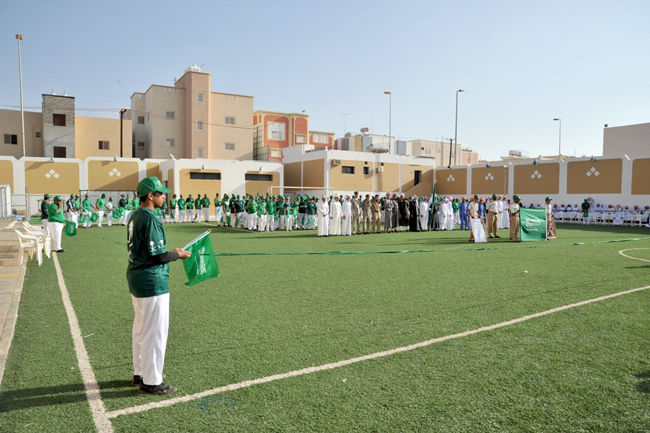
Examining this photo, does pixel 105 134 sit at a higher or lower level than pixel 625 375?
higher

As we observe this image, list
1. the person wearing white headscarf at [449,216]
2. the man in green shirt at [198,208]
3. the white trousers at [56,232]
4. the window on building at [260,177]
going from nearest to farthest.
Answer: the white trousers at [56,232] → the person wearing white headscarf at [449,216] → the man in green shirt at [198,208] → the window on building at [260,177]

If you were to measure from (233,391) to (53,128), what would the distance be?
A: 4208 cm

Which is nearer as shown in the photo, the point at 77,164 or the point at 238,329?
the point at 238,329

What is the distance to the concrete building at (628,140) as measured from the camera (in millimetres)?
39688

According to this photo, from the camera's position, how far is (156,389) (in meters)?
3.79

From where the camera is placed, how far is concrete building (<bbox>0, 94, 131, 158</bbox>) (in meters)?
38.2

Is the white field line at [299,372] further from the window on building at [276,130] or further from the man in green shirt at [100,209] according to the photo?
the window on building at [276,130]

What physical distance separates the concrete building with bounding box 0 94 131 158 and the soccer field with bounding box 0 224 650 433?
115ft

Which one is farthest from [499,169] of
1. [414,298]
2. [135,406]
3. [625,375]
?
[135,406]

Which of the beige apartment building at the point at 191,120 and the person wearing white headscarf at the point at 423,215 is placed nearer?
the person wearing white headscarf at the point at 423,215

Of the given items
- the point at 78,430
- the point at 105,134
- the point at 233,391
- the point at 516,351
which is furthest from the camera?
the point at 105,134

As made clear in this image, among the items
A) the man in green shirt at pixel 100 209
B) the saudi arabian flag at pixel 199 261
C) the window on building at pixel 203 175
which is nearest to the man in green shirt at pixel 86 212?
the man in green shirt at pixel 100 209

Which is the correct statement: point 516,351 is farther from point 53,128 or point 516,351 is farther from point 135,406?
point 53,128

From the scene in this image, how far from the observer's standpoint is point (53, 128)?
125 ft
